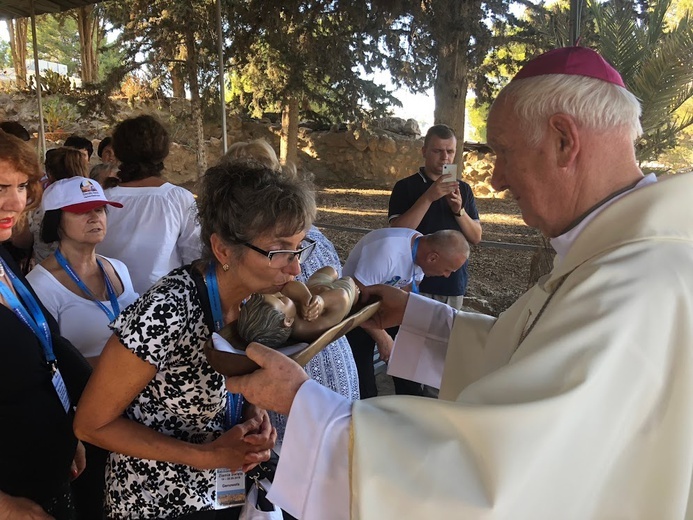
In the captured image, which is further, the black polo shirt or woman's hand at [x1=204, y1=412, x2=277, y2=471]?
the black polo shirt

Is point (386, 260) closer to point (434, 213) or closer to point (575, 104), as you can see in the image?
point (434, 213)

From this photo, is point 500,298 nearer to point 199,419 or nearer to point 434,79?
point 434,79

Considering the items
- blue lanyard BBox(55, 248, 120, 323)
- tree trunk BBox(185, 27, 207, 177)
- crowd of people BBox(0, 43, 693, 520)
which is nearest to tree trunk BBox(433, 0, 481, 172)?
tree trunk BBox(185, 27, 207, 177)

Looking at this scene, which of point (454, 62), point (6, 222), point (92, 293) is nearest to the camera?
point (6, 222)

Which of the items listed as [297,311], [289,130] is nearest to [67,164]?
[297,311]

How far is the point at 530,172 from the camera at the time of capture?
1.54 m

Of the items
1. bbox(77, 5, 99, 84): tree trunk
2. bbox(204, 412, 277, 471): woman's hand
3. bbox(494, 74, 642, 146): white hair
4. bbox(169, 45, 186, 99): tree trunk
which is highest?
bbox(77, 5, 99, 84): tree trunk

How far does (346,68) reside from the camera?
35.4ft

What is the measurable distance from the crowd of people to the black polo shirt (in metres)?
1.97

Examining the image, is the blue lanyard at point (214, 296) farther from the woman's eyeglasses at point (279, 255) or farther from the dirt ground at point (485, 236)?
the dirt ground at point (485, 236)

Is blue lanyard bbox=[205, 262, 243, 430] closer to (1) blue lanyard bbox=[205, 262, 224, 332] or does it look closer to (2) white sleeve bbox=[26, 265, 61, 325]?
(1) blue lanyard bbox=[205, 262, 224, 332]

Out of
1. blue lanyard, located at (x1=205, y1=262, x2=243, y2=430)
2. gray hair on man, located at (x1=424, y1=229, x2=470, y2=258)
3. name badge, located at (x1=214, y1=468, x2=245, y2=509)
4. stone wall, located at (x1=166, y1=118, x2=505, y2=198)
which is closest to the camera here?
blue lanyard, located at (x1=205, y1=262, x2=243, y2=430)

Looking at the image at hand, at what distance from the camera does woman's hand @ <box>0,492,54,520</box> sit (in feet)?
5.24

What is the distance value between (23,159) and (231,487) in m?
1.44
